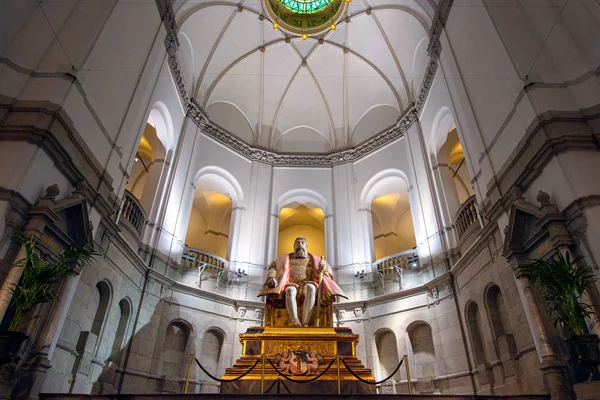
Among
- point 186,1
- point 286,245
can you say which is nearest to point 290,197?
point 286,245

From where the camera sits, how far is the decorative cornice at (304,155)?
11.6 meters

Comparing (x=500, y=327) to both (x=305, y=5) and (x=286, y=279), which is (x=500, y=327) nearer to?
(x=286, y=279)

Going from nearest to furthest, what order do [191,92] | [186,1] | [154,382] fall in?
[154,382] < [186,1] < [191,92]

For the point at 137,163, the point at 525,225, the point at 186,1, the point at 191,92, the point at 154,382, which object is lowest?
the point at 154,382

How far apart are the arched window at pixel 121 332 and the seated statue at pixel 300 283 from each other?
4.09 meters

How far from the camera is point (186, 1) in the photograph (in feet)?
42.0

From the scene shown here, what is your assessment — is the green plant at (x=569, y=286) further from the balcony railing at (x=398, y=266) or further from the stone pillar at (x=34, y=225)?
the stone pillar at (x=34, y=225)

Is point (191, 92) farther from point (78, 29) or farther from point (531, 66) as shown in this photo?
point (531, 66)

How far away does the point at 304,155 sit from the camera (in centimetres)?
1677

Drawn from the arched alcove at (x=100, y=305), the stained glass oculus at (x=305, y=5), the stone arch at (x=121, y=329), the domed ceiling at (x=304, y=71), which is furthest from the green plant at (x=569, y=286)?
the stained glass oculus at (x=305, y=5)

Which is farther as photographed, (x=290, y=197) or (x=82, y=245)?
(x=290, y=197)

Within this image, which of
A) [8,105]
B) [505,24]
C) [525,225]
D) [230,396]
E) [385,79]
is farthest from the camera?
[385,79]

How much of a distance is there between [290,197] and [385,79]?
20.8 ft

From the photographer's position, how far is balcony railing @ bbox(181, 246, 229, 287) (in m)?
12.3
